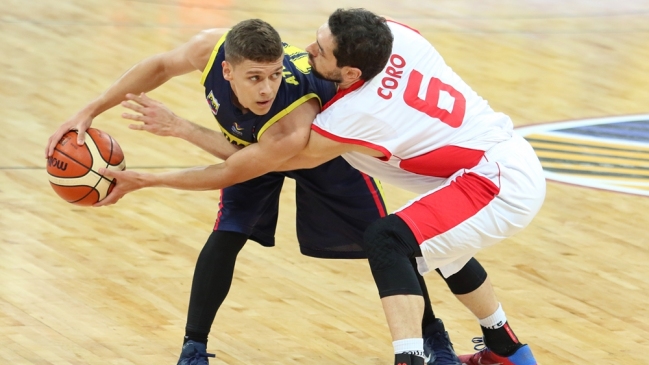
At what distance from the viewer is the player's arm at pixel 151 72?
4.32 m

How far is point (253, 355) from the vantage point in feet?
15.1

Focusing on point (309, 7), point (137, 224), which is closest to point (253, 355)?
point (137, 224)

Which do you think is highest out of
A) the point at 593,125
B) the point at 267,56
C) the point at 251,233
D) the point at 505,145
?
the point at 267,56

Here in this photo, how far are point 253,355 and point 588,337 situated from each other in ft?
5.35

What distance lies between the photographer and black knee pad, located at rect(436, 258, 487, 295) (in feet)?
14.5

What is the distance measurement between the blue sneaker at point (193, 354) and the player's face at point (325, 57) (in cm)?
126

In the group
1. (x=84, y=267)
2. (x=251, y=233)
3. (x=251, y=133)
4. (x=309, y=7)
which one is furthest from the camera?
(x=309, y=7)

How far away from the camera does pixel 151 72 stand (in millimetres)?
4414

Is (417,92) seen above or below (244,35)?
below

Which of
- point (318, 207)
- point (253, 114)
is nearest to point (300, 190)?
point (318, 207)

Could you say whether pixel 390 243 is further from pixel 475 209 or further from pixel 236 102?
pixel 236 102

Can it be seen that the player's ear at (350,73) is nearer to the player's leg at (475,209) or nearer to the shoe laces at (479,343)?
the player's leg at (475,209)

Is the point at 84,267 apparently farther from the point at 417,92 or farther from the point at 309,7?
the point at 309,7

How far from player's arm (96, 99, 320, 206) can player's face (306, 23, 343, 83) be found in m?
0.17
